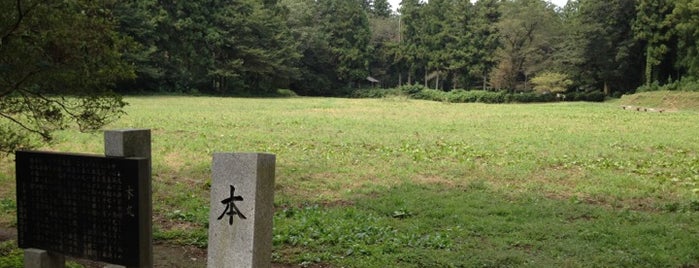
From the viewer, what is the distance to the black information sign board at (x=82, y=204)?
12.5 ft

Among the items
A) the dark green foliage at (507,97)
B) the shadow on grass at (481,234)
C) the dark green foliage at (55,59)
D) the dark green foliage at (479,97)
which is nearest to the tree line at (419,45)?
the dark green foliage at (507,97)

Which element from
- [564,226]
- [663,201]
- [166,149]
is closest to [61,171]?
[564,226]

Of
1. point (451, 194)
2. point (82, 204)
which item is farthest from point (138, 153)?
point (451, 194)

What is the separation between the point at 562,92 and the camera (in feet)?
151

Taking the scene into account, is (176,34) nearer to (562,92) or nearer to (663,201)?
(562,92)

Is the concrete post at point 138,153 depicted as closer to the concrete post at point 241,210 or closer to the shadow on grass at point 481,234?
the concrete post at point 241,210

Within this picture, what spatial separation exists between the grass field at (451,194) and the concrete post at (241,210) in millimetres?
1768

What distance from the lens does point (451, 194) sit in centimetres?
862

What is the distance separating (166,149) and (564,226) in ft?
30.0

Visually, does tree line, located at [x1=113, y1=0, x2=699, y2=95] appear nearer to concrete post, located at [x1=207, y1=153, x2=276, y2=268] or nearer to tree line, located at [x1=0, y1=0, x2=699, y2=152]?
tree line, located at [x1=0, y1=0, x2=699, y2=152]

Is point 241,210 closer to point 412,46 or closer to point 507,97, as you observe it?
point 507,97

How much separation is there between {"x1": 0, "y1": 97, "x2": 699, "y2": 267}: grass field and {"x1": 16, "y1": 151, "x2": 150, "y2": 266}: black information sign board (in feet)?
6.34

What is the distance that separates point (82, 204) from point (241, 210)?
4.18ft

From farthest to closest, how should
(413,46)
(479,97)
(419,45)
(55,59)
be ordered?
(419,45)
(413,46)
(479,97)
(55,59)
